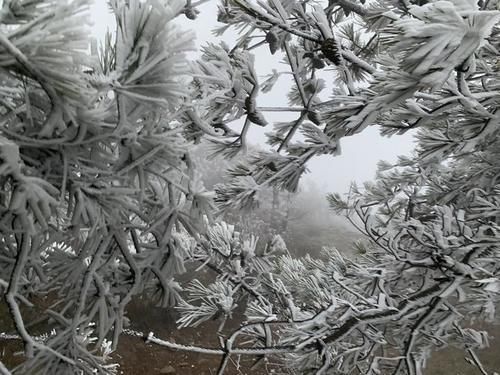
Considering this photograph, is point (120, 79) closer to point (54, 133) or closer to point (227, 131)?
point (54, 133)

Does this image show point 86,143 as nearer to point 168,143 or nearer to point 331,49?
point 168,143

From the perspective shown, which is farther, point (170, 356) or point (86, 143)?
point (170, 356)

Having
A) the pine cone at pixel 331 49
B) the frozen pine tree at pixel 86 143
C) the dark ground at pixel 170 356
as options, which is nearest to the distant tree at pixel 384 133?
the pine cone at pixel 331 49

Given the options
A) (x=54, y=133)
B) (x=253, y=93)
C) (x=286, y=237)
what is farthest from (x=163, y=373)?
(x=286, y=237)

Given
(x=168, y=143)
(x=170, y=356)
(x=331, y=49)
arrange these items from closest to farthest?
1. (x=168, y=143)
2. (x=331, y=49)
3. (x=170, y=356)

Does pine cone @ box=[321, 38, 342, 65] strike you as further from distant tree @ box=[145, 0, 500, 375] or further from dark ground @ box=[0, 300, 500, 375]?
dark ground @ box=[0, 300, 500, 375]

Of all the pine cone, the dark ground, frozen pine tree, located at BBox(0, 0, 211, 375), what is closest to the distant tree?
the pine cone

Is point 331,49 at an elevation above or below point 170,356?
above

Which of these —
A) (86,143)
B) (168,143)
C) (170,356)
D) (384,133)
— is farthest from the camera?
(170,356)

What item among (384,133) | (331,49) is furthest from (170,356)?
(331,49)

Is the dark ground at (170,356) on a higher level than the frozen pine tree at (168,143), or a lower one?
lower

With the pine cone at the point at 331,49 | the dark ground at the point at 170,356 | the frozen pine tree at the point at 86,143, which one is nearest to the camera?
the frozen pine tree at the point at 86,143

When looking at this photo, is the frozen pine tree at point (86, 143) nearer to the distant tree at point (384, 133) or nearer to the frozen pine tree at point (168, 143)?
the frozen pine tree at point (168, 143)

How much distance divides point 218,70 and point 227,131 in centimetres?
42
